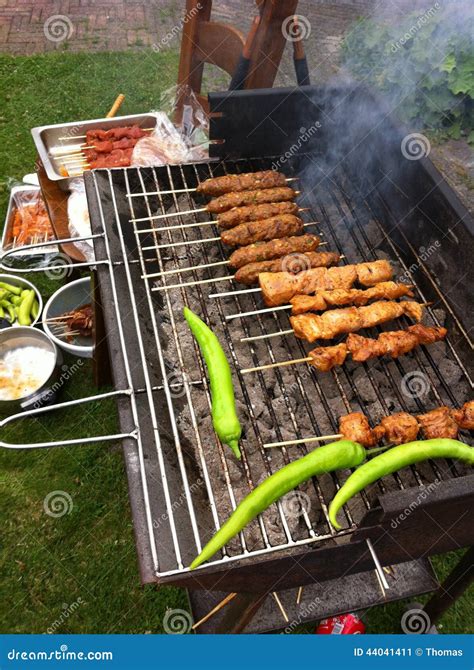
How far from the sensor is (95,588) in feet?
15.2

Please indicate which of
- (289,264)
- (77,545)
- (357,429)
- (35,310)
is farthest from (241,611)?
(35,310)

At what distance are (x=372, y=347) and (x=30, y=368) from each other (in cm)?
382

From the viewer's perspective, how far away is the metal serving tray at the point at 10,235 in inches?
257

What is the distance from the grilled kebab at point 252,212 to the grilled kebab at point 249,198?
6 cm

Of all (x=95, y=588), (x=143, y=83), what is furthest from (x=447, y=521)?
(x=143, y=83)

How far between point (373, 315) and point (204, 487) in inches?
78.2

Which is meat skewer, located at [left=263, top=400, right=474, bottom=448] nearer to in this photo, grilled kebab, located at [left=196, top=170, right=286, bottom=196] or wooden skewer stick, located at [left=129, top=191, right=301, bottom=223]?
wooden skewer stick, located at [left=129, top=191, right=301, bottom=223]

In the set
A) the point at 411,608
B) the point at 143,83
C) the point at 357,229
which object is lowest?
the point at 411,608

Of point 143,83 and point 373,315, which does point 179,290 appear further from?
point 143,83

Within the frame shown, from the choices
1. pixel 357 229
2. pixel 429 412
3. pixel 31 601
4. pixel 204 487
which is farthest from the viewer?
pixel 357 229

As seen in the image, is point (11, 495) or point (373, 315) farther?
point (11, 495)

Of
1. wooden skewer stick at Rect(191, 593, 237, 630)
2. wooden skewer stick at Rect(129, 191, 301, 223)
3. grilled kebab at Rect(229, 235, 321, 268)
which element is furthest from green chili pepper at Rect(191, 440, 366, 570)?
wooden skewer stick at Rect(129, 191, 301, 223)

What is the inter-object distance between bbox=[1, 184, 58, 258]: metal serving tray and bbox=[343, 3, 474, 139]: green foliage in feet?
20.1

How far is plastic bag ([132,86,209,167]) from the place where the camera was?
6.07 m
